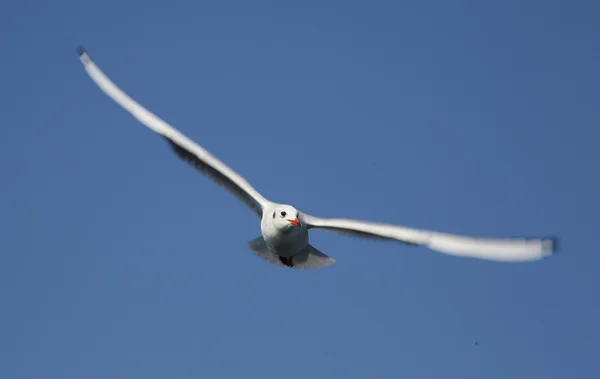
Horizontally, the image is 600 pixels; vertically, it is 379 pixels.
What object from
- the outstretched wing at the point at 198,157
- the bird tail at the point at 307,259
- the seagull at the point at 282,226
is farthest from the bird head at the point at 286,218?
the bird tail at the point at 307,259

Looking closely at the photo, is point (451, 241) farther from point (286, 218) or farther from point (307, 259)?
point (307, 259)

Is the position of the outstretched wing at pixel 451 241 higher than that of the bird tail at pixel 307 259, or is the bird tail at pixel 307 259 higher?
the bird tail at pixel 307 259

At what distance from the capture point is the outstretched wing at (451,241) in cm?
1783

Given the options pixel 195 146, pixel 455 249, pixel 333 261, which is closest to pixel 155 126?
pixel 195 146

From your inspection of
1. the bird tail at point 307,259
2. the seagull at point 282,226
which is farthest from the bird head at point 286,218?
the bird tail at point 307,259

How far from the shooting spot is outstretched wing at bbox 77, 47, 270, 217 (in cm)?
2439

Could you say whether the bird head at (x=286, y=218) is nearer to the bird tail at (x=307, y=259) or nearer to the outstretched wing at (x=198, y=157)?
the outstretched wing at (x=198, y=157)

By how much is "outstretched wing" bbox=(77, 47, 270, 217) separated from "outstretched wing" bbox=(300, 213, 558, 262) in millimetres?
1742

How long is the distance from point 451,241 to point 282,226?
15.2 ft

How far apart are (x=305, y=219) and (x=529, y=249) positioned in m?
6.47

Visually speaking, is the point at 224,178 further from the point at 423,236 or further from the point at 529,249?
the point at 529,249

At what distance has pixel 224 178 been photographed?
24719mm

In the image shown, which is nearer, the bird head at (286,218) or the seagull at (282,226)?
the seagull at (282,226)

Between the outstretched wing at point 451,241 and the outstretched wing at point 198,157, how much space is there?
1.74m
